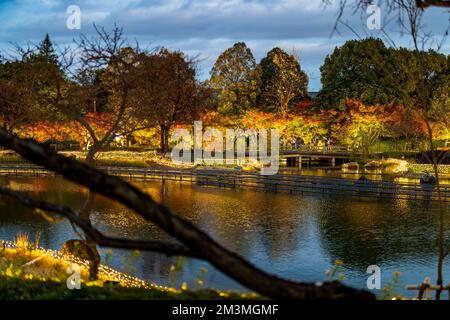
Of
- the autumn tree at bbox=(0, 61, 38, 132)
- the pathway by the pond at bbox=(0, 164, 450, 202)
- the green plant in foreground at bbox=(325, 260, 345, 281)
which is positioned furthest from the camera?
the pathway by the pond at bbox=(0, 164, 450, 202)

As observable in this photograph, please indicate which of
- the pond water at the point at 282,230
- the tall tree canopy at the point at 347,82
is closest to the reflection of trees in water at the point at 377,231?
the pond water at the point at 282,230

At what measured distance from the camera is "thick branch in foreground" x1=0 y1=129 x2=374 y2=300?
13.8ft

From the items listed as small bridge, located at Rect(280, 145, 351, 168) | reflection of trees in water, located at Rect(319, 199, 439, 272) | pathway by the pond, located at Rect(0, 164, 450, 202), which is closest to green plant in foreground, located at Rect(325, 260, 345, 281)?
reflection of trees in water, located at Rect(319, 199, 439, 272)

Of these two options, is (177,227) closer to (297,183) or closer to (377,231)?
(377,231)

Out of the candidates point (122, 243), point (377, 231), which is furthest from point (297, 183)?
point (122, 243)

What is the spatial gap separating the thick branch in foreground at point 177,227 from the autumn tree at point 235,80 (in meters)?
60.1

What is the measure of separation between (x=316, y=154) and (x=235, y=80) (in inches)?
604

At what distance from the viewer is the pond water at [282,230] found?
14.5 metres

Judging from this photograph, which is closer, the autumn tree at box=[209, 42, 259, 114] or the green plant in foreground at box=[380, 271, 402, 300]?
the green plant in foreground at box=[380, 271, 402, 300]

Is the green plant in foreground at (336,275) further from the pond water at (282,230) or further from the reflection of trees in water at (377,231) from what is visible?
the reflection of trees in water at (377,231)

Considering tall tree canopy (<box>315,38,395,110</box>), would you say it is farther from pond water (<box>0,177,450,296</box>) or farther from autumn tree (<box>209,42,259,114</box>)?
pond water (<box>0,177,450,296</box>)

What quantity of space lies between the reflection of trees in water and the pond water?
0.10 feet

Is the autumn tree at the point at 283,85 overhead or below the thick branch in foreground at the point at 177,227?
overhead
